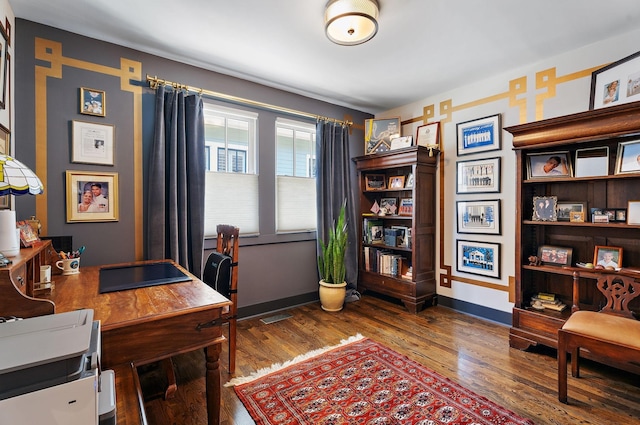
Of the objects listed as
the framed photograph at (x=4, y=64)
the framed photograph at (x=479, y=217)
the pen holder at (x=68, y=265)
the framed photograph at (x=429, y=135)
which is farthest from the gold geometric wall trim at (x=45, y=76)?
the framed photograph at (x=479, y=217)

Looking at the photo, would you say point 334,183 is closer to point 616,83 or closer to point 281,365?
point 281,365

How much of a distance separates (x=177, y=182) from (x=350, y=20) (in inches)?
72.9

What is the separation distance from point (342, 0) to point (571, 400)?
277 cm

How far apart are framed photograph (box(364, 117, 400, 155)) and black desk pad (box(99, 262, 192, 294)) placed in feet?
8.87

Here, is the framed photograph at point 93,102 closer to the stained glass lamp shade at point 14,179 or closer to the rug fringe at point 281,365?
the stained glass lamp shade at point 14,179

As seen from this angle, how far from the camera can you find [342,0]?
74.1 inches

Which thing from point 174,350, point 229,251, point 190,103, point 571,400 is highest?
point 190,103

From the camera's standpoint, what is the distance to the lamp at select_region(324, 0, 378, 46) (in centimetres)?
191

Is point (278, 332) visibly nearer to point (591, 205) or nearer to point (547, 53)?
point (591, 205)

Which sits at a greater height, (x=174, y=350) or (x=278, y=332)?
(x=174, y=350)

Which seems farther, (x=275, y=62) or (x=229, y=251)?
(x=275, y=62)

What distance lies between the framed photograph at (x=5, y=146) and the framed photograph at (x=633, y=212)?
13.2 ft

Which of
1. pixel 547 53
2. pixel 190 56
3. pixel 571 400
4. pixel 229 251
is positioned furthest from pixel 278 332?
pixel 547 53

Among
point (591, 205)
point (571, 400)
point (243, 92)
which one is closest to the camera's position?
point (571, 400)
